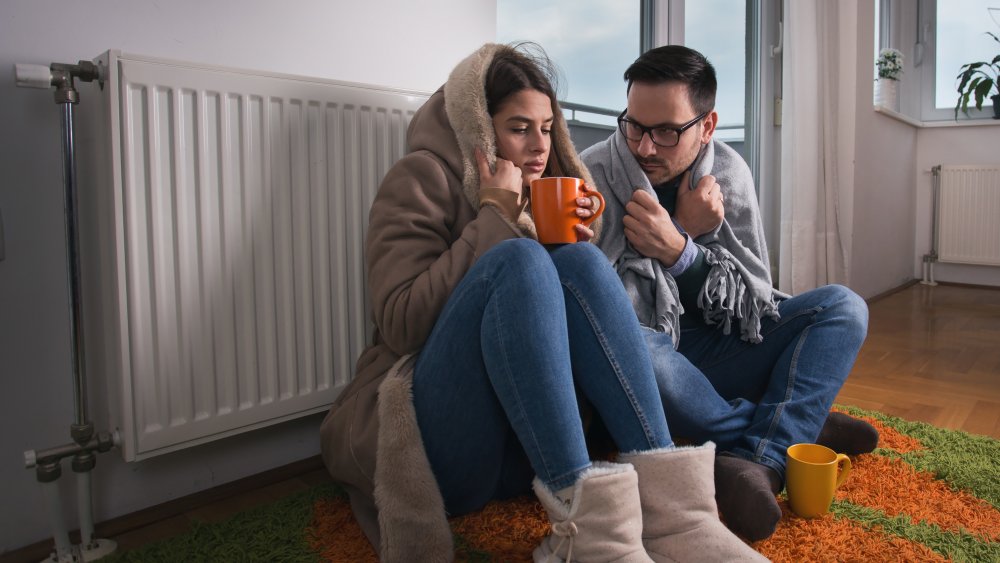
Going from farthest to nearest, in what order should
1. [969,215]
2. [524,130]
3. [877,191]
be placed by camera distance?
[969,215] < [877,191] < [524,130]

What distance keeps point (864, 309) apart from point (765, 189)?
6.21ft

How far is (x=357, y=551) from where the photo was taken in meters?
0.98

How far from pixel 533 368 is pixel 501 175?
1.19ft

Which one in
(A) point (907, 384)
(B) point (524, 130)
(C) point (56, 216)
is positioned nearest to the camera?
(C) point (56, 216)

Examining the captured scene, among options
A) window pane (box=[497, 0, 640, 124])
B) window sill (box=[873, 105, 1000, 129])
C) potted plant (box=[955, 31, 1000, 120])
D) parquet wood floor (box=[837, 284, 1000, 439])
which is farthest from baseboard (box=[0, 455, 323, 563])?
potted plant (box=[955, 31, 1000, 120])

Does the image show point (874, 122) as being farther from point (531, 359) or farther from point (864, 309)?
point (531, 359)

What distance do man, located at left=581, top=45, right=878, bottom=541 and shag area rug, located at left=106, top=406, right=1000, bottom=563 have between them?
105 mm

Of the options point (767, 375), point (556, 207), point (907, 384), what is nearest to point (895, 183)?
point (907, 384)

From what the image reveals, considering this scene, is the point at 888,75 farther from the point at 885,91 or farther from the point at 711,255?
the point at 711,255

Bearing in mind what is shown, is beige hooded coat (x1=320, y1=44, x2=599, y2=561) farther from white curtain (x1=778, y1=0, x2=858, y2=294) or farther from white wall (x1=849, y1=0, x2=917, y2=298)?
white wall (x1=849, y1=0, x2=917, y2=298)

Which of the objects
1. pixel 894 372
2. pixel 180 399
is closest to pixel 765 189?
pixel 894 372

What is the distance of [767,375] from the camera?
4.15 ft

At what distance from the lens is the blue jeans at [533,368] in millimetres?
813

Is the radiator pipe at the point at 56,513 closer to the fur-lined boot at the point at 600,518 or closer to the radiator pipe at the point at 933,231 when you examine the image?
the fur-lined boot at the point at 600,518
